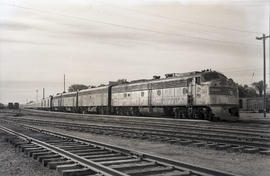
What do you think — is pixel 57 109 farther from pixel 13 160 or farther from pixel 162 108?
pixel 13 160

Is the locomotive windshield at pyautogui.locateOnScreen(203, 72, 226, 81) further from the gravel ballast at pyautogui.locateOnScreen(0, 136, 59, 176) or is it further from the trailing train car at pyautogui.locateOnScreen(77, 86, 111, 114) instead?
the trailing train car at pyautogui.locateOnScreen(77, 86, 111, 114)

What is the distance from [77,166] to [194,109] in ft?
61.3

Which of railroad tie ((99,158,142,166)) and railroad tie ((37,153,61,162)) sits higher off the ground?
railroad tie ((99,158,142,166))

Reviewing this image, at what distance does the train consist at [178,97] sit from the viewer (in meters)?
24.7

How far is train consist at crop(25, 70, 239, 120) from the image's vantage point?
80.9 feet

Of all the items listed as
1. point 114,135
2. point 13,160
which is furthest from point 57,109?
point 13,160

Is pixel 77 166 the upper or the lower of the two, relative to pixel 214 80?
lower

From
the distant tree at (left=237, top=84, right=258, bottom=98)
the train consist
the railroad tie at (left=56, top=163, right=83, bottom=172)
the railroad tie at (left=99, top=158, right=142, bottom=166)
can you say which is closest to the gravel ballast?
the railroad tie at (left=56, top=163, right=83, bottom=172)

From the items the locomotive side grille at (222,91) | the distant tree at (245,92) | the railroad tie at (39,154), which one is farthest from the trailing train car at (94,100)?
the railroad tie at (39,154)

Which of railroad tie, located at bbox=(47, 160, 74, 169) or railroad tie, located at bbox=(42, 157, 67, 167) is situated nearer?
railroad tie, located at bbox=(47, 160, 74, 169)

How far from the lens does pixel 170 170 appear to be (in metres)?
7.65

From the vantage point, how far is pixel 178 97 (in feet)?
90.1

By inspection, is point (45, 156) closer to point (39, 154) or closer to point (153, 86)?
point (39, 154)

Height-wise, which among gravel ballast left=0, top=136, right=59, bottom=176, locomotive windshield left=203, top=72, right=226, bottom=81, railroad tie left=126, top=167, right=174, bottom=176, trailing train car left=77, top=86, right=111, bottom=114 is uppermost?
locomotive windshield left=203, top=72, right=226, bottom=81
